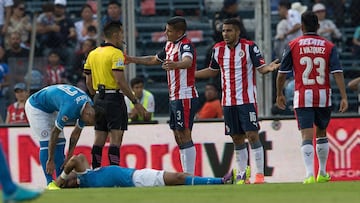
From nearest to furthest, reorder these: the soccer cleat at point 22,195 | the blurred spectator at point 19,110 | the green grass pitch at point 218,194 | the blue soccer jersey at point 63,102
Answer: the soccer cleat at point 22,195 → the green grass pitch at point 218,194 → the blue soccer jersey at point 63,102 → the blurred spectator at point 19,110

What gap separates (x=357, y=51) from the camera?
62.7 ft

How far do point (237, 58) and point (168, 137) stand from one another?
309cm

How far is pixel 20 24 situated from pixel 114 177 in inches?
279

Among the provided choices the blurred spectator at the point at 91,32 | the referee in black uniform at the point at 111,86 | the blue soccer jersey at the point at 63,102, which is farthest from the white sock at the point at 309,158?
the blurred spectator at the point at 91,32

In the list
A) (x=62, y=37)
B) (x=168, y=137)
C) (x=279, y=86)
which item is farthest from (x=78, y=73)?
(x=279, y=86)

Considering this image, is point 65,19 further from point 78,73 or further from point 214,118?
point 214,118

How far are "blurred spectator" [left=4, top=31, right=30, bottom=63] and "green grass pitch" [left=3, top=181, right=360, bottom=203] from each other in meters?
6.78

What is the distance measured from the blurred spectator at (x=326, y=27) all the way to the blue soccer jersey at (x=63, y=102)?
600 cm

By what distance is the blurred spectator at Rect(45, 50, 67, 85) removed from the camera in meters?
18.5

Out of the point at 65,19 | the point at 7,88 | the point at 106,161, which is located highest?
the point at 65,19

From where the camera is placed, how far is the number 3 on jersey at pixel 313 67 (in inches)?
555

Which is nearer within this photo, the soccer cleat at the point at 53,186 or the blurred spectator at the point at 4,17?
the soccer cleat at the point at 53,186

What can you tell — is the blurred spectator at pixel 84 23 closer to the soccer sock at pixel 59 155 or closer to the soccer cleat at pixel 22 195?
the soccer sock at pixel 59 155

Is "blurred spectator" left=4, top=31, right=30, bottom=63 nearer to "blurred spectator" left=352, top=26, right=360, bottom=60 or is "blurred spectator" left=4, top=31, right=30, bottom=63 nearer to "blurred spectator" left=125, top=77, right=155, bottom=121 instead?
"blurred spectator" left=125, top=77, right=155, bottom=121
